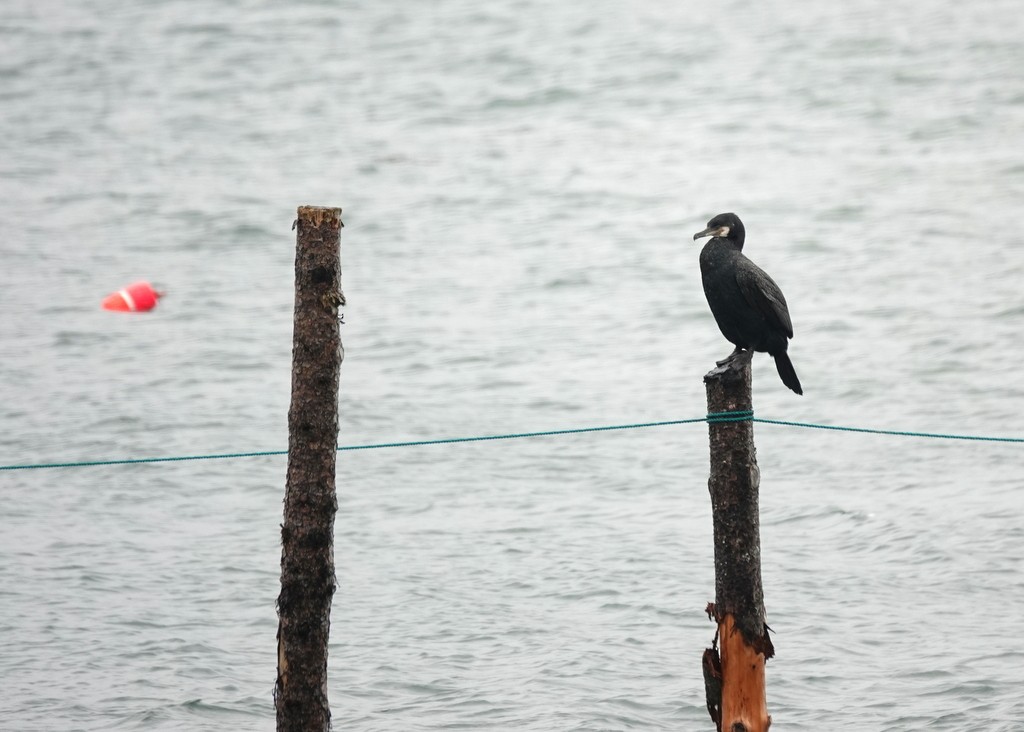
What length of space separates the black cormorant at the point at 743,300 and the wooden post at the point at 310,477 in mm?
2010

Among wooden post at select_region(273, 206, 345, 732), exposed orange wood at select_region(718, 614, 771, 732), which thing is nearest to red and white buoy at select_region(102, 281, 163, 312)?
wooden post at select_region(273, 206, 345, 732)

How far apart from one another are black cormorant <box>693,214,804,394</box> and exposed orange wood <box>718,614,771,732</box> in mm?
1381

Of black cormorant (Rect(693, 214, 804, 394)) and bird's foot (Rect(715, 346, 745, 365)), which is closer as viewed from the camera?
bird's foot (Rect(715, 346, 745, 365))

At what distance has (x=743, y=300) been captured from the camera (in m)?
7.63

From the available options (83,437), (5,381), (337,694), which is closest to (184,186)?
(5,381)

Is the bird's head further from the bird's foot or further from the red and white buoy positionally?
the red and white buoy

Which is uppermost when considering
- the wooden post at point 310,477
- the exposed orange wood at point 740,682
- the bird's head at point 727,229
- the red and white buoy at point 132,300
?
the red and white buoy at point 132,300

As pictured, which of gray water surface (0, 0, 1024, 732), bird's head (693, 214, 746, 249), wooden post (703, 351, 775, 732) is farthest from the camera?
gray water surface (0, 0, 1024, 732)

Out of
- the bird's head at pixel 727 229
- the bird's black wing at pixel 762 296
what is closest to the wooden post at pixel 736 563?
the bird's black wing at pixel 762 296

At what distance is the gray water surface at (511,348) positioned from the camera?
9.99 m

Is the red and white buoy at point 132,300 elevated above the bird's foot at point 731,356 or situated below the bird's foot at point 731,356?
above

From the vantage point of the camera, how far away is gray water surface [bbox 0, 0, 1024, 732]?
32.8ft

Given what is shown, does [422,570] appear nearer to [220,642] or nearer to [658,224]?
[220,642]

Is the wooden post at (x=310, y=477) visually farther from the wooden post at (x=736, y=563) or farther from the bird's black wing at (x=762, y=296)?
the bird's black wing at (x=762, y=296)
